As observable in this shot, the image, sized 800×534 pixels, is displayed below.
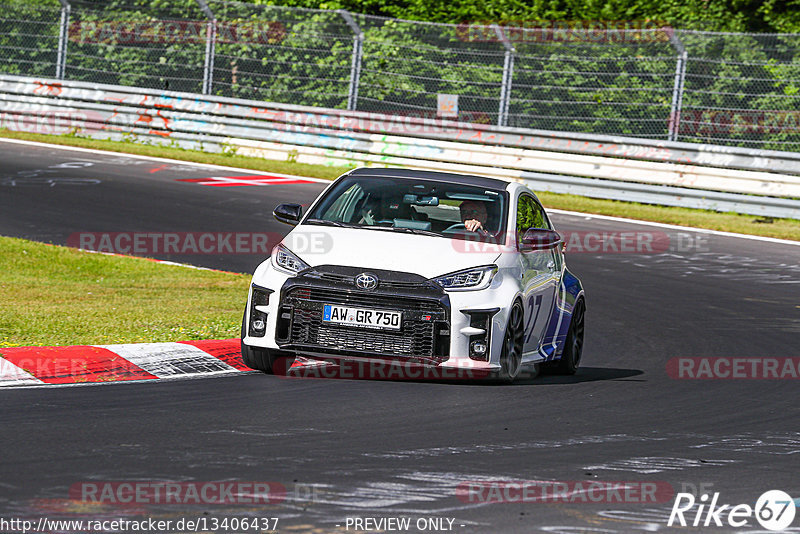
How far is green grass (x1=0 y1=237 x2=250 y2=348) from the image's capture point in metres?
10.9

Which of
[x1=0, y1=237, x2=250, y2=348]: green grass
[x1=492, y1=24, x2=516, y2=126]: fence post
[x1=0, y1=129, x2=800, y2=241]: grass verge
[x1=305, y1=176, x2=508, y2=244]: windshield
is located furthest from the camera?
[x1=492, y1=24, x2=516, y2=126]: fence post

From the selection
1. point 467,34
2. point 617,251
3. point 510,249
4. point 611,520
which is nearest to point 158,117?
point 467,34

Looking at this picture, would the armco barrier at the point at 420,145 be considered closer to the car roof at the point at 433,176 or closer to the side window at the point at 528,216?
the side window at the point at 528,216

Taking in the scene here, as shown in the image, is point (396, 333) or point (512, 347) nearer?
point (396, 333)

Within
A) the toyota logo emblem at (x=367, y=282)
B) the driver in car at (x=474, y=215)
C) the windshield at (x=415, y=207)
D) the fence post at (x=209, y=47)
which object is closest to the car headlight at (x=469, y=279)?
the toyota logo emblem at (x=367, y=282)

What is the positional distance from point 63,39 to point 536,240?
20178 millimetres

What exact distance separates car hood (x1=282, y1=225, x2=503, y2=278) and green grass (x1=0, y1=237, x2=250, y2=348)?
1589mm

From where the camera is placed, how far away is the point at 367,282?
364 inches

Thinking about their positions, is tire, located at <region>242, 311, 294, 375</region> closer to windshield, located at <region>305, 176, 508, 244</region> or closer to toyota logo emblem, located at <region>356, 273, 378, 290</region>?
toyota logo emblem, located at <region>356, 273, 378, 290</region>

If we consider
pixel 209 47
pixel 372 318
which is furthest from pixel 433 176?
pixel 209 47

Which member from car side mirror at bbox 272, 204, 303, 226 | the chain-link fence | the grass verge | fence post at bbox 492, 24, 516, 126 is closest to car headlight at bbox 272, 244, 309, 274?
car side mirror at bbox 272, 204, 303, 226

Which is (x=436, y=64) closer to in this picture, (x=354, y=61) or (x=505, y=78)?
(x=505, y=78)

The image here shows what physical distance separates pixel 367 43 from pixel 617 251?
29.3 ft

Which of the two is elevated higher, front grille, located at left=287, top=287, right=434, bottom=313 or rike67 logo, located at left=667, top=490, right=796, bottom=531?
front grille, located at left=287, top=287, right=434, bottom=313
